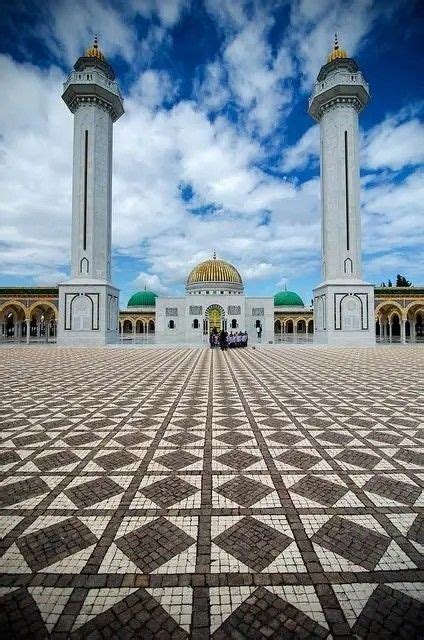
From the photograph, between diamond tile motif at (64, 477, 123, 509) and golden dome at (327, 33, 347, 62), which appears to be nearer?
diamond tile motif at (64, 477, 123, 509)

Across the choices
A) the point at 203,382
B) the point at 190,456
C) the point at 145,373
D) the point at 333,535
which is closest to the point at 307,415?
the point at 190,456

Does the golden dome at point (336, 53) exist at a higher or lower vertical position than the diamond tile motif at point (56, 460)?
higher

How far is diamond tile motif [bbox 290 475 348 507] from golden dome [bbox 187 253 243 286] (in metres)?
32.3

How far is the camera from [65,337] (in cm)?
2158

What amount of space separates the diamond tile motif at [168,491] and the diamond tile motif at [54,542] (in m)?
0.51

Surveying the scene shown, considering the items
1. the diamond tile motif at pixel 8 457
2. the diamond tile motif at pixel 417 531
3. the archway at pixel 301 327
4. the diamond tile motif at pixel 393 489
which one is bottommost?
the diamond tile motif at pixel 417 531

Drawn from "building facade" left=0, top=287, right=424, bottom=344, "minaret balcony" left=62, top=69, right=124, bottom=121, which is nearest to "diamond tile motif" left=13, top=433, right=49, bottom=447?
"building facade" left=0, top=287, right=424, bottom=344

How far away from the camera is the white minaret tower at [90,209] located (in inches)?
850

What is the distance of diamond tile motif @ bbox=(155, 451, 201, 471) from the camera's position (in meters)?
3.07

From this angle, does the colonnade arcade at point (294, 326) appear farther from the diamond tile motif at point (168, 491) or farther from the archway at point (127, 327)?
the diamond tile motif at point (168, 491)

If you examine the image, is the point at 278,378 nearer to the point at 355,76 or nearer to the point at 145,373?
the point at 145,373

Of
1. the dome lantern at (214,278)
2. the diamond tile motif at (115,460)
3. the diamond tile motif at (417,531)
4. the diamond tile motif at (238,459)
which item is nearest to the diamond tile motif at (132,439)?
the diamond tile motif at (115,460)

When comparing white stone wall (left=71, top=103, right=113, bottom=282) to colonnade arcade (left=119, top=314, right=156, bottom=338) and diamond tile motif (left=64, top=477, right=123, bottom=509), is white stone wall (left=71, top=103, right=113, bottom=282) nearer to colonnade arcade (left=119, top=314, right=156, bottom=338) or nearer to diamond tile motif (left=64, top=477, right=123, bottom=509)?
colonnade arcade (left=119, top=314, right=156, bottom=338)

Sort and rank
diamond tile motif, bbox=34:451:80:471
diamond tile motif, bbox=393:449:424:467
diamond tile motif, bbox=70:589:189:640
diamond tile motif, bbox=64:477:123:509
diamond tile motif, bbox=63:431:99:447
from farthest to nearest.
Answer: diamond tile motif, bbox=63:431:99:447
diamond tile motif, bbox=393:449:424:467
diamond tile motif, bbox=34:451:80:471
diamond tile motif, bbox=64:477:123:509
diamond tile motif, bbox=70:589:189:640
